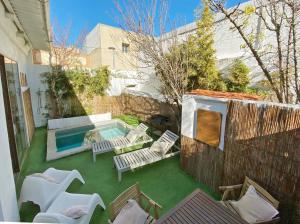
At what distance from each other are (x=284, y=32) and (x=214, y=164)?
29.0 feet

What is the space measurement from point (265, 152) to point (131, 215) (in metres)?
2.92

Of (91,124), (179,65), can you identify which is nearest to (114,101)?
(91,124)

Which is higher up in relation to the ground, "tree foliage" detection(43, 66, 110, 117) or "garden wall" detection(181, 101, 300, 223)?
"tree foliage" detection(43, 66, 110, 117)

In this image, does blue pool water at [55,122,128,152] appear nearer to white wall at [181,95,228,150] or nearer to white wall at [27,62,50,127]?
white wall at [27,62,50,127]

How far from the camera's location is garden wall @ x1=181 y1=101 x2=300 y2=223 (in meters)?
3.17

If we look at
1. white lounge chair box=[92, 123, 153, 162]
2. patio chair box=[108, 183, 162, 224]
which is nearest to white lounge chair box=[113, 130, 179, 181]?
white lounge chair box=[92, 123, 153, 162]

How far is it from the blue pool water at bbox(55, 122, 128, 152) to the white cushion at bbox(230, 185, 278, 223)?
7.32m

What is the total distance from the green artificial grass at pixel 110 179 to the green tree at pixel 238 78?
5.80 meters

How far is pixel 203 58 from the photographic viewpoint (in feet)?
30.8

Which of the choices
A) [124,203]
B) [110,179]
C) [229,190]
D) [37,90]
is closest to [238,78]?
[229,190]

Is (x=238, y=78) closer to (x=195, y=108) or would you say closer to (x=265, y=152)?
(x=195, y=108)

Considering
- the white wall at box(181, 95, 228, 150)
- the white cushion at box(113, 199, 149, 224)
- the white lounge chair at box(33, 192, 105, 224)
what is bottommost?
the white lounge chair at box(33, 192, 105, 224)

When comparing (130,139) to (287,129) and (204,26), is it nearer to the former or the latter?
(287,129)

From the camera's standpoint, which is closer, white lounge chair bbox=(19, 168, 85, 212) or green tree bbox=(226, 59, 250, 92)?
white lounge chair bbox=(19, 168, 85, 212)
